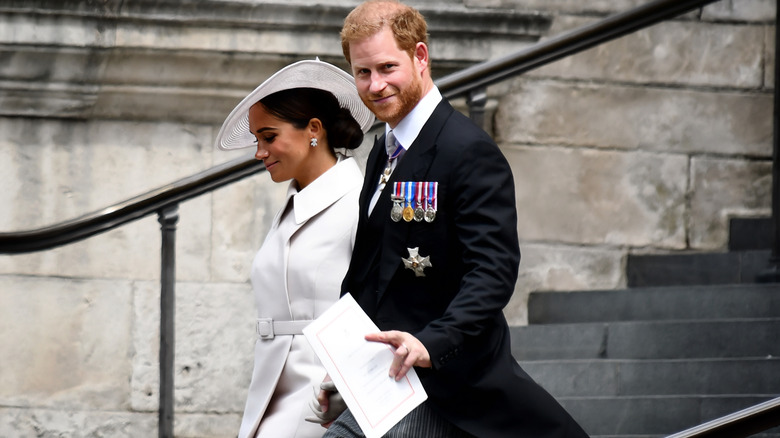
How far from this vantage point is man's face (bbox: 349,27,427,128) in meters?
2.56

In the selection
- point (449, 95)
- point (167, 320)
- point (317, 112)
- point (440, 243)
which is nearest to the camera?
point (440, 243)

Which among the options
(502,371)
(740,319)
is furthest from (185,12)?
(502,371)

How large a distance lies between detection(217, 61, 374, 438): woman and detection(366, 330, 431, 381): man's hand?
2.24 feet

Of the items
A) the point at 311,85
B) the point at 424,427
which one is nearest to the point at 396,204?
the point at 424,427

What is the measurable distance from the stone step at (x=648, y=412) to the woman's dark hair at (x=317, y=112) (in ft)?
5.15

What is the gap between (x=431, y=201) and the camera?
2.52 m

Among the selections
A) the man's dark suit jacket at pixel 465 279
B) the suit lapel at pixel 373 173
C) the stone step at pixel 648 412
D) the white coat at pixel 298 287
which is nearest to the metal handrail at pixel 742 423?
the man's dark suit jacket at pixel 465 279

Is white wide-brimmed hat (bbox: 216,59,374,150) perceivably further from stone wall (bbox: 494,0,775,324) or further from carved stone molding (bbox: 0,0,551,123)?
stone wall (bbox: 494,0,775,324)

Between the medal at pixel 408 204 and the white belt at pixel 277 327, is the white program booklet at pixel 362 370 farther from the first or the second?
the white belt at pixel 277 327

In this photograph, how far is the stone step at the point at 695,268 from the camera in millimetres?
5230

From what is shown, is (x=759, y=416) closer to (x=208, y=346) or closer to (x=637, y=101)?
(x=208, y=346)

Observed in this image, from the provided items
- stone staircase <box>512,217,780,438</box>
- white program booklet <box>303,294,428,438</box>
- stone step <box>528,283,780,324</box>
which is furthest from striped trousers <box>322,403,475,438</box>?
stone step <box>528,283,780,324</box>

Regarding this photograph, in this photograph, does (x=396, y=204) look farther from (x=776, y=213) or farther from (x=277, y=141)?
(x=776, y=213)

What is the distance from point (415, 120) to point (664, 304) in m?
2.62
